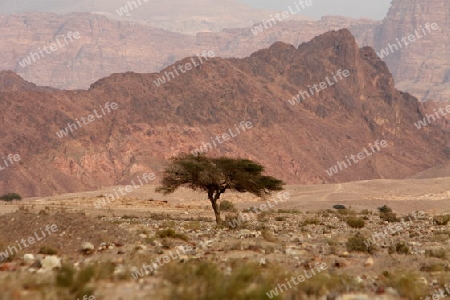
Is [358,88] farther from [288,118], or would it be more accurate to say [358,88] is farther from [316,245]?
[316,245]

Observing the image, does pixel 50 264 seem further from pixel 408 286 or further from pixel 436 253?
pixel 436 253

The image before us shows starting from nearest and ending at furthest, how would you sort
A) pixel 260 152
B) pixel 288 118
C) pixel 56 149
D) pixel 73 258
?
1. pixel 73 258
2. pixel 56 149
3. pixel 260 152
4. pixel 288 118

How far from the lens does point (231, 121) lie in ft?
477

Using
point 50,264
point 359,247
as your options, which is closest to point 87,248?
point 50,264

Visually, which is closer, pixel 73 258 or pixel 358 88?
pixel 73 258

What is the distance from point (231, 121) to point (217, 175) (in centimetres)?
11695

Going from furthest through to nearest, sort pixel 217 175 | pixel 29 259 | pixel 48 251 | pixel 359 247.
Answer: pixel 217 175 < pixel 359 247 < pixel 48 251 < pixel 29 259

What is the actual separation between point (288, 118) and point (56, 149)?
219 ft

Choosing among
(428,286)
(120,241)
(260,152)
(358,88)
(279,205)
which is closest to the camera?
(428,286)

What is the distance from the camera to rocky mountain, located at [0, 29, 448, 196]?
404 feet

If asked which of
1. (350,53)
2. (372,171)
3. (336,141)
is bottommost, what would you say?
(372,171)

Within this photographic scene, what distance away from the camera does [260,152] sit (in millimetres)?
141750

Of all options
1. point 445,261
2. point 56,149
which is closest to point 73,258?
point 445,261

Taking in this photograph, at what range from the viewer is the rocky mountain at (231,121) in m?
123
